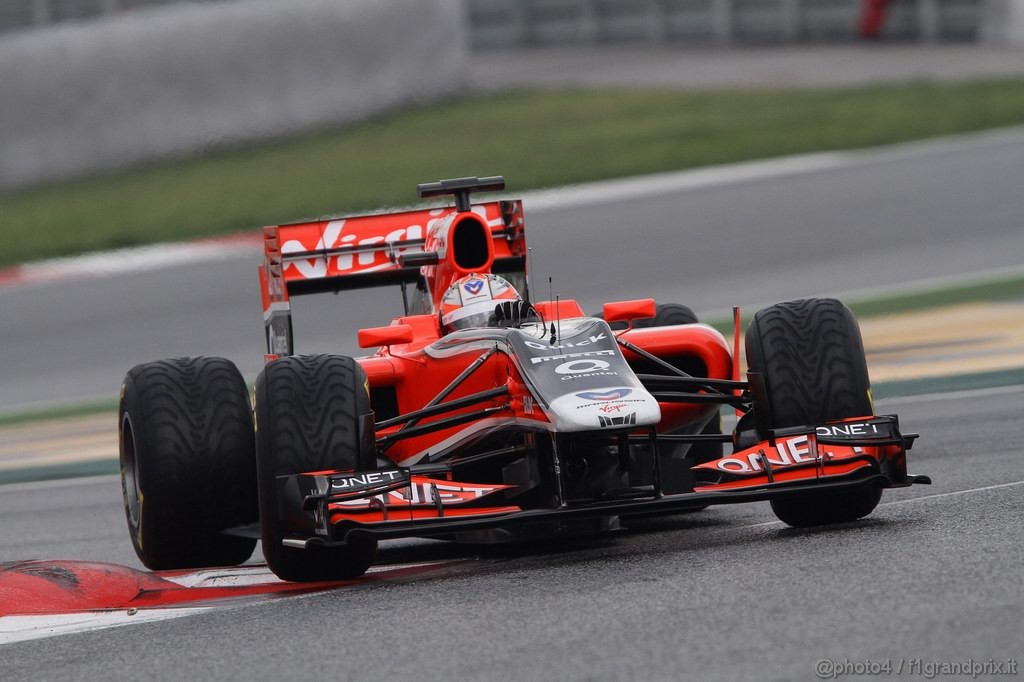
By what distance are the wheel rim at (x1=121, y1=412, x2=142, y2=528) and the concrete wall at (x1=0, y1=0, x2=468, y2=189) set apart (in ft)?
50.1

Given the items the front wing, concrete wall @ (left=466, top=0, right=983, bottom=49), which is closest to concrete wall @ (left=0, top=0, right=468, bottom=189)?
concrete wall @ (left=466, top=0, right=983, bottom=49)

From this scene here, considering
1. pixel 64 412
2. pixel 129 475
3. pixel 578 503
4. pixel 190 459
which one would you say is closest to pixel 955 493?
pixel 578 503

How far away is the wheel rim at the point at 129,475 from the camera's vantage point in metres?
8.05

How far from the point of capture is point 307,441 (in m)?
6.69

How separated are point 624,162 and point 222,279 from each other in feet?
18.7

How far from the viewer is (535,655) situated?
16.4ft

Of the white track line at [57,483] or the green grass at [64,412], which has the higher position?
the green grass at [64,412]

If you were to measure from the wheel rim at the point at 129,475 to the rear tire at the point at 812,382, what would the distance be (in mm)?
3018

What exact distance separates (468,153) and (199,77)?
4.38 meters

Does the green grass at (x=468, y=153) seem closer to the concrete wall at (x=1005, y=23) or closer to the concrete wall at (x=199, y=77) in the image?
the concrete wall at (x=199, y=77)

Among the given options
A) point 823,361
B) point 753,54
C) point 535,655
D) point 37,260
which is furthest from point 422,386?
point 753,54

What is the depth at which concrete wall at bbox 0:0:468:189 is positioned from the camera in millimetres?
22734

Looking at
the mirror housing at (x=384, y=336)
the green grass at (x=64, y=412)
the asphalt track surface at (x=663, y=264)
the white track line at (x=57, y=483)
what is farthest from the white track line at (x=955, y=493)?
the green grass at (x=64, y=412)

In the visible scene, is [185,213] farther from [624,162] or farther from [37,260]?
[624,162]
